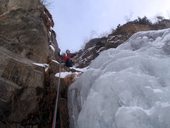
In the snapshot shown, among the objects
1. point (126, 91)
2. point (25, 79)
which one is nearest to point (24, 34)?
point (25, 79)

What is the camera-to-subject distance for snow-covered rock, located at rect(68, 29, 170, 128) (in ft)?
17.7

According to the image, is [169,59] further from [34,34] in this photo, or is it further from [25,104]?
[34,34]

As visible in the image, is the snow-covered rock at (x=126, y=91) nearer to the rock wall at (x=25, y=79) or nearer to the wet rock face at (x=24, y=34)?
the rock wall at (x=25, y=79)

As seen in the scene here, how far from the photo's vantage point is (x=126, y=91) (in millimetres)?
→ 6051

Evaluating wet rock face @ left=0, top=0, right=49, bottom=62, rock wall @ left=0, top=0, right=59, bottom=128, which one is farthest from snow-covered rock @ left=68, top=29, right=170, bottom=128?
wet rock face @ left=0, top=0, right=49, bottom=62

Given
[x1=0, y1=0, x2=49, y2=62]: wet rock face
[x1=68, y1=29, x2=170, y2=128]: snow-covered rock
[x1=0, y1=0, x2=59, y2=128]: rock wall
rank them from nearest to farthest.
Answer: [x1=68, y1=29, x2=170, y2=128]: snow-covered rock, [x1=0, y1=0, x2=59, y2=128]: rock wall, [x1=0, y1=0, x2=49, y2=62]: wet rock face

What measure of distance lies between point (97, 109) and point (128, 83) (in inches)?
26.9

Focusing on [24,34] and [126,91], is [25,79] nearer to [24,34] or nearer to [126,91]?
[24,34]

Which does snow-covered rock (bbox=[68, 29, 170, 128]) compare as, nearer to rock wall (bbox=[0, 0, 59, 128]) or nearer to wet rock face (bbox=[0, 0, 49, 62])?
rock wall (bbox=[0, 0, 59, 128])

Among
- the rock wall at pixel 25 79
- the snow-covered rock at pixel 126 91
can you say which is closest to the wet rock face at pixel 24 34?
the rock wall at pixel 25 79

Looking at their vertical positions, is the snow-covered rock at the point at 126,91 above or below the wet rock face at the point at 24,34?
below

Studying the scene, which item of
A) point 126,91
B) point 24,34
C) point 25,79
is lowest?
point 126,91

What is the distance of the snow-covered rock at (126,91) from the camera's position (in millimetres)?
5387

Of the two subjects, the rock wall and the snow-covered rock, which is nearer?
the snow-covered rock
